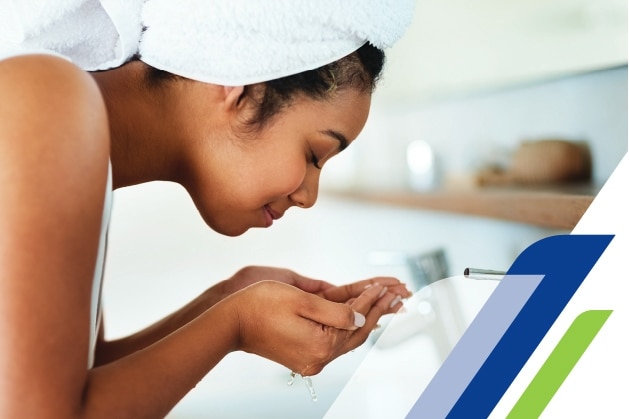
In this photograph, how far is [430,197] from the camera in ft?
4.35

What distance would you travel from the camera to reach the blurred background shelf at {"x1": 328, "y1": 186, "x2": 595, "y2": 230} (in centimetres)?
75

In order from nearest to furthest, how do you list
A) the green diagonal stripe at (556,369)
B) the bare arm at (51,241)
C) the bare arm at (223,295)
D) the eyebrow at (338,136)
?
the bare arm at (51,241), the green diagonal stripe at (556,369), the eyebrow at (338,136), the bare arm at (223,295)

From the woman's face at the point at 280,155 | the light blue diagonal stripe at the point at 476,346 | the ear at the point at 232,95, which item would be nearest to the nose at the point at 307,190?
the woman's face at the point at 280,155

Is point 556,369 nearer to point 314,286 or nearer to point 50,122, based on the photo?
point 314,286

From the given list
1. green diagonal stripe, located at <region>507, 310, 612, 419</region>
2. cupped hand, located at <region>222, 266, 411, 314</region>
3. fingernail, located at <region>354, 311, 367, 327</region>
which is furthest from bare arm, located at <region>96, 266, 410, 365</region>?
green diagonal stripe, located at <region>507, 310, 612, 419</region>

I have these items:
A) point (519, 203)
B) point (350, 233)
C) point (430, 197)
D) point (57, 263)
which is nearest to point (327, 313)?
point (57, 263)

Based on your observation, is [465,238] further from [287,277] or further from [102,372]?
[102,372]

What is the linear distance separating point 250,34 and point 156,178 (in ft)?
0.73

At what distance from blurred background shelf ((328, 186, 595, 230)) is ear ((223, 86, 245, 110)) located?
35 cm

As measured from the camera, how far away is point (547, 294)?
69 centimetres

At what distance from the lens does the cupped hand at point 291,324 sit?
0.66 meters

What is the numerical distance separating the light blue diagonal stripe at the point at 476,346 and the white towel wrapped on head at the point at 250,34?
29 centimetres

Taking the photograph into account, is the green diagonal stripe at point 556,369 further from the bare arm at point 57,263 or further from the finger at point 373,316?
the bare arm at point 57,263

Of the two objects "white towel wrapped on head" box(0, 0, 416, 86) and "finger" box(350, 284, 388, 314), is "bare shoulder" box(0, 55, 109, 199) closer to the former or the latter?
"white towel wrapped on head" box(0, 0, 416, 86)
